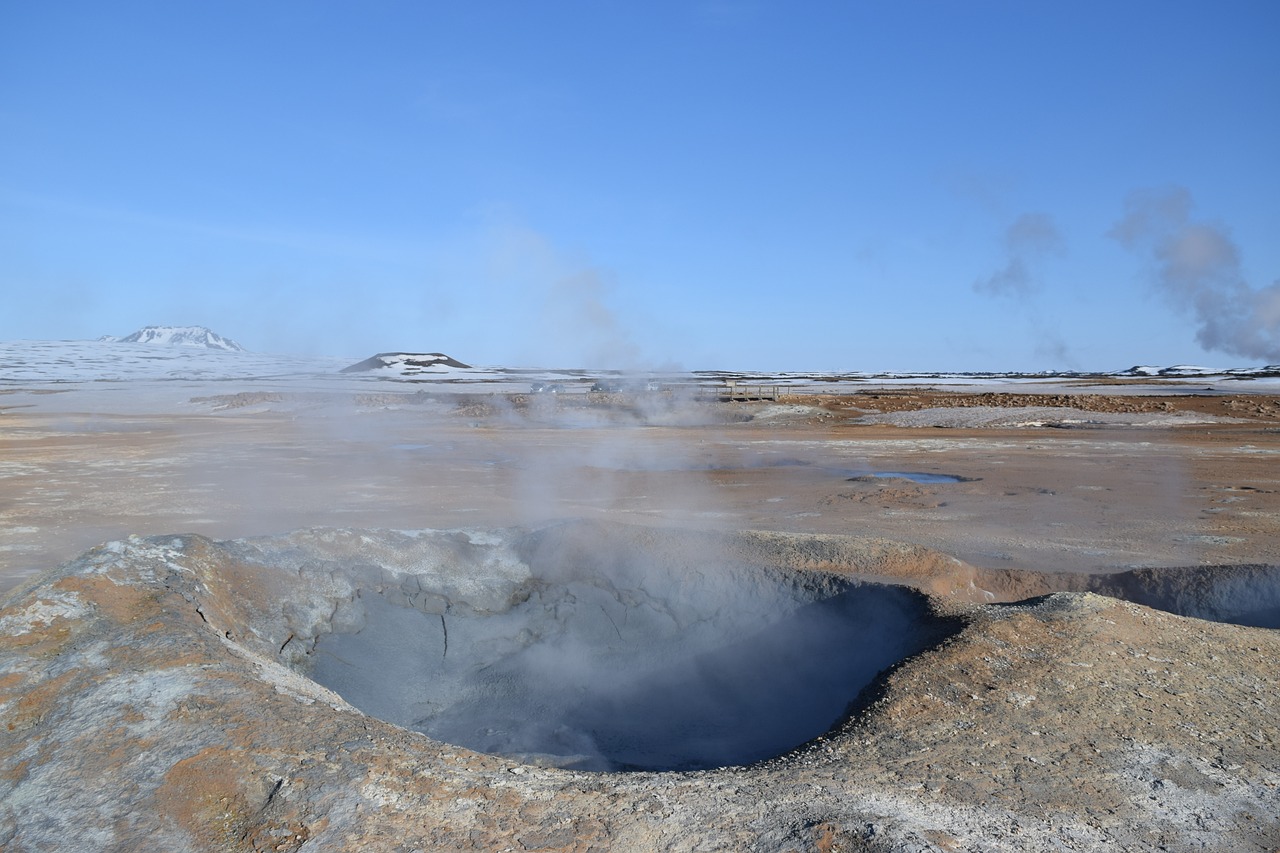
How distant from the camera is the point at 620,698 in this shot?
5.44m

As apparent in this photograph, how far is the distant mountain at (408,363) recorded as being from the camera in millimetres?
83062

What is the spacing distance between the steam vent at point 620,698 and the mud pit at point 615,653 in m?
0.02

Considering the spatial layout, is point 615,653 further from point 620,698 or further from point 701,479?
point 701,479

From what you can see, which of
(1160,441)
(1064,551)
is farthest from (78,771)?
(1160,441)

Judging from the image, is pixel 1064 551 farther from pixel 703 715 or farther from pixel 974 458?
pixel 974 458

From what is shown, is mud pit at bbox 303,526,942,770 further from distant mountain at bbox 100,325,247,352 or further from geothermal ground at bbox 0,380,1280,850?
distant mountain at bbox 100,325,247,352

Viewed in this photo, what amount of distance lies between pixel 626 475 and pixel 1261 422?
1779 centimetres

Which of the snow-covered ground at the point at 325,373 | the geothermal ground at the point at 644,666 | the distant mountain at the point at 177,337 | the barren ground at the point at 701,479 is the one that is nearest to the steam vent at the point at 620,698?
the geothermal ground at the point at 644,666

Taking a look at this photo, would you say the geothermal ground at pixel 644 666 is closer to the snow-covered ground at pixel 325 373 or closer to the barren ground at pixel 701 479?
the barren ground at pixel 701 479

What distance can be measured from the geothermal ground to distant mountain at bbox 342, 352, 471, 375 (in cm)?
7101

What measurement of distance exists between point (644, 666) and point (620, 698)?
1.05ft

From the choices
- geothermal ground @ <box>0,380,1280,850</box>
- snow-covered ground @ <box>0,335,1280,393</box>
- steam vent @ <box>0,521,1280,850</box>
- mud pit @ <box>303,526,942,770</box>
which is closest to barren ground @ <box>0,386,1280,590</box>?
geothermal ground @ <box>0,380,1280,850</box>

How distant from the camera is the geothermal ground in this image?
8.97 ft

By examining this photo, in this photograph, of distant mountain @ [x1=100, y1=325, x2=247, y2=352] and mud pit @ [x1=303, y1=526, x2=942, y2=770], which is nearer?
mud pit @ [x1=303, y1=526, x2=942, y2=770]
